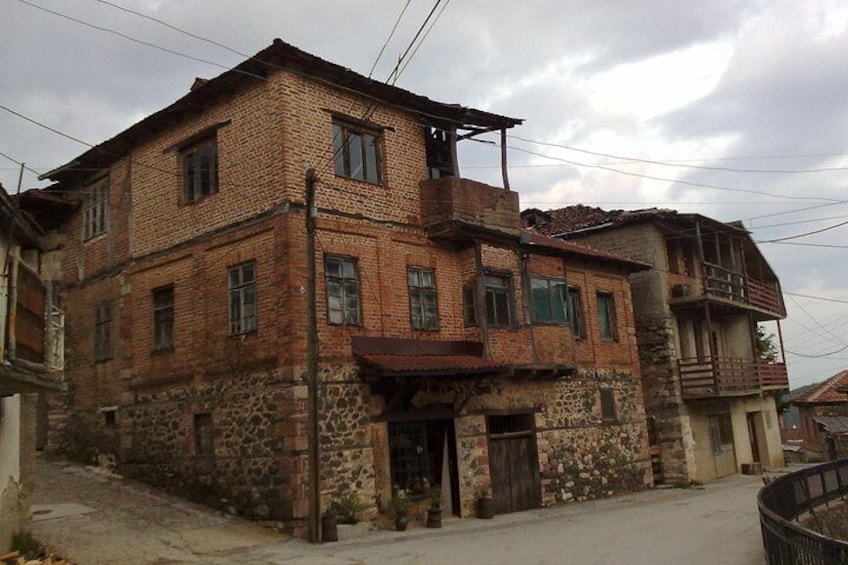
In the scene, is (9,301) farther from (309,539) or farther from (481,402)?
(481,402)

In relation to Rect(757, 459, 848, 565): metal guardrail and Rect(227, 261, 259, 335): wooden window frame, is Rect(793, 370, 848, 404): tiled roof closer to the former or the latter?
Rect(757, 459, 848, 565): metal guardrail

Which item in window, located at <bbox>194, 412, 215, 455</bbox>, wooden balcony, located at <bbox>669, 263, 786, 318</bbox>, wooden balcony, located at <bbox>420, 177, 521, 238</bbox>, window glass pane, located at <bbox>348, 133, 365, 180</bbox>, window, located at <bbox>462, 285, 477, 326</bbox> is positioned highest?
window glass pane, located at <bbox>348, 133, 365, 180</bbox>

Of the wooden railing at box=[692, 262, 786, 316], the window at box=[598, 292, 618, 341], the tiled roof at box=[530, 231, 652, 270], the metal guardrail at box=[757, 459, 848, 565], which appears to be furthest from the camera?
the wooden railing at box=[692, 262, 786, 316]

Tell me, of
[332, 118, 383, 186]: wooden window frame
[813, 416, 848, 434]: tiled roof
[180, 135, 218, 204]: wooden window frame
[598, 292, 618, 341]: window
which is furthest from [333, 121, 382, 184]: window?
[813, 416, 848, 434]: tiled roof

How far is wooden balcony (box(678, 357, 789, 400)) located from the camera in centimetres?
2480

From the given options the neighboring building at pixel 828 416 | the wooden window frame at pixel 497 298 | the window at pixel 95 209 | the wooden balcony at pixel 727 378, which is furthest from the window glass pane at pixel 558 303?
the neighboring building at pixel 828 416

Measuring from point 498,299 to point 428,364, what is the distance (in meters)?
3.87

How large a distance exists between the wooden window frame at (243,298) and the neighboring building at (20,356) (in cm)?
398

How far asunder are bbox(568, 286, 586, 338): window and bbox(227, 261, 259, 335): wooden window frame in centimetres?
1002

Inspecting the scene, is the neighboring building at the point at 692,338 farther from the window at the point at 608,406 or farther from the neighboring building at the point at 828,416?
the neighboring building at the point at 828,416

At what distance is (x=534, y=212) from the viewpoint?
2780cm

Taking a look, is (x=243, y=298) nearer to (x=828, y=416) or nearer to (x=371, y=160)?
(x=371, y=160)

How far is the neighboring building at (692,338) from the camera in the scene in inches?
985

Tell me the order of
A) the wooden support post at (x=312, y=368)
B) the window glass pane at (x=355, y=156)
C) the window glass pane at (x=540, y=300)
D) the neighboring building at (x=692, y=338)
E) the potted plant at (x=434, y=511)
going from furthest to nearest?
the neighboring building at (x=692, y=338) < the window glass pane at (x=540, y=300) < the window glass pane at (x=355, y=156) < the potted plant at (x=434, y=511) < the wooden support post at (x=312, y=368)
